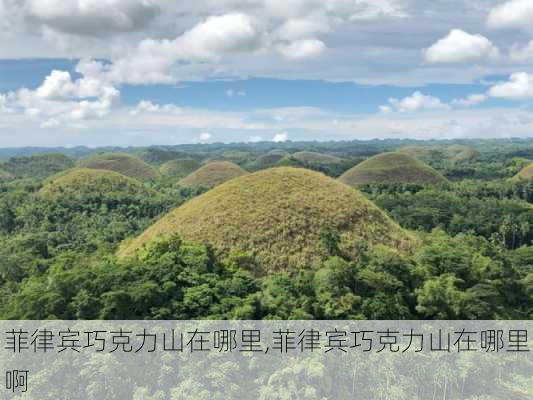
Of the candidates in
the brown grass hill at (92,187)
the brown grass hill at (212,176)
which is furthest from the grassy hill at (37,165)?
the brown grass hill at (92,187)

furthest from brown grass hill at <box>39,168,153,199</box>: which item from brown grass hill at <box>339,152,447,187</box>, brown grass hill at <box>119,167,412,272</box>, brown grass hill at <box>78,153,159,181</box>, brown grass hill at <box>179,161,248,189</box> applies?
A: brown grass hill at <box>339,152,447,187</box>

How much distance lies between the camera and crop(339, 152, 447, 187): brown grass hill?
106 m

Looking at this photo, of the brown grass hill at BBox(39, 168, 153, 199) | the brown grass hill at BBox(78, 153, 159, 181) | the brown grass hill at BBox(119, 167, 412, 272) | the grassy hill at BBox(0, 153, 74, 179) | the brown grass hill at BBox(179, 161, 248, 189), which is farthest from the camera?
the grassy hill at BBox(0, 153, 74, 179)

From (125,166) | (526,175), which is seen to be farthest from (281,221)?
(125,166)

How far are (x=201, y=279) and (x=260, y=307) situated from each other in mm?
3609

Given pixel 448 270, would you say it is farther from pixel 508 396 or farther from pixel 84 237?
pixel 84 237

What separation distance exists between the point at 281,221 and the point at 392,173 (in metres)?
85.0

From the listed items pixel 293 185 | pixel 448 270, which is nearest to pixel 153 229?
pixel 293 185

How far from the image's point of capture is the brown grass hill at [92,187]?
249 ft

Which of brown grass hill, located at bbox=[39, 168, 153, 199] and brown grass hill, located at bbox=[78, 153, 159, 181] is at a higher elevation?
brown grass hill, located at bbox=[78, 153, 159, 181]

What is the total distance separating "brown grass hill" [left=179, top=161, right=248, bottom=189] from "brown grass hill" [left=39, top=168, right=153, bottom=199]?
25270 mm

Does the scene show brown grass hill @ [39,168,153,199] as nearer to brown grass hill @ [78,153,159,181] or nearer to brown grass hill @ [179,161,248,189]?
brown grass hill @ [179,161,248,189]

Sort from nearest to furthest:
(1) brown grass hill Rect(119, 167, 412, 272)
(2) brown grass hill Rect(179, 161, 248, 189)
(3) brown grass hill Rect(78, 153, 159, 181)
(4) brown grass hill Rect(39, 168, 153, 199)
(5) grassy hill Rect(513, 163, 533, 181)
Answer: (1) brown grass hill Rect(119, 167, 412, 272) < (4) brown grass hill Rect(39, 168, 153, 199) < (5) grassy hill Rect(513, 163, 533, 181) < (2) brown grass hill Rect(179, 161, 248, 189) < (3) brown grass hill Rect(78, 153, 159, 181)

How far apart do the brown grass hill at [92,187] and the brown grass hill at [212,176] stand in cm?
2527
